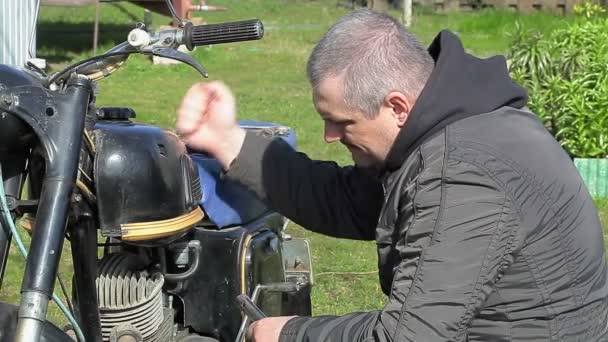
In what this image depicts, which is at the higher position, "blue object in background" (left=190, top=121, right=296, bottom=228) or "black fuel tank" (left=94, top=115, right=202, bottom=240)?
"black fuel tank" (left=94, top=115, right=202, bottom=240)

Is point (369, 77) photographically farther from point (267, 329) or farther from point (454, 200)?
point (267, 329)

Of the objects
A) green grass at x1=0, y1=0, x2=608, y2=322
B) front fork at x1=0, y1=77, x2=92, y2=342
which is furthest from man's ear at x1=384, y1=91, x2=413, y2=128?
green grass at x1=0, y1=0, x2=608, y2=322

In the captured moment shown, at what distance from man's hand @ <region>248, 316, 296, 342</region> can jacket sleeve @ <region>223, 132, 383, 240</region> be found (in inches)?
21.8

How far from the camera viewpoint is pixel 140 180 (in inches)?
102

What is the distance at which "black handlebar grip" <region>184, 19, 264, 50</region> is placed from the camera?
239 centimetres

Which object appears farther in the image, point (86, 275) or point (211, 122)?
point (211, 122)

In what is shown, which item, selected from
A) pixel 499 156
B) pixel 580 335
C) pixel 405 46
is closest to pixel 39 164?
pixel 405 46

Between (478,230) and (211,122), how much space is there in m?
0.88

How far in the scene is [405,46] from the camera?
Result: 2.44 meters

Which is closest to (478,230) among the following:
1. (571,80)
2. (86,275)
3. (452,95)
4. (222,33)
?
(452,95)

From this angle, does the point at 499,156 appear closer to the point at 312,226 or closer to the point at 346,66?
the point at 346,66

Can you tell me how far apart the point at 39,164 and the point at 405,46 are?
0.89 m

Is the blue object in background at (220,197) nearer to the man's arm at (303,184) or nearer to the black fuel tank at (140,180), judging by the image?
the man's arm at (303,184)

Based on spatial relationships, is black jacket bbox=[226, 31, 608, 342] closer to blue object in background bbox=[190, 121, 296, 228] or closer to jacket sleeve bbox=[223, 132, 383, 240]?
jacket sleeve bbox=[223, 132, 383, 240]
